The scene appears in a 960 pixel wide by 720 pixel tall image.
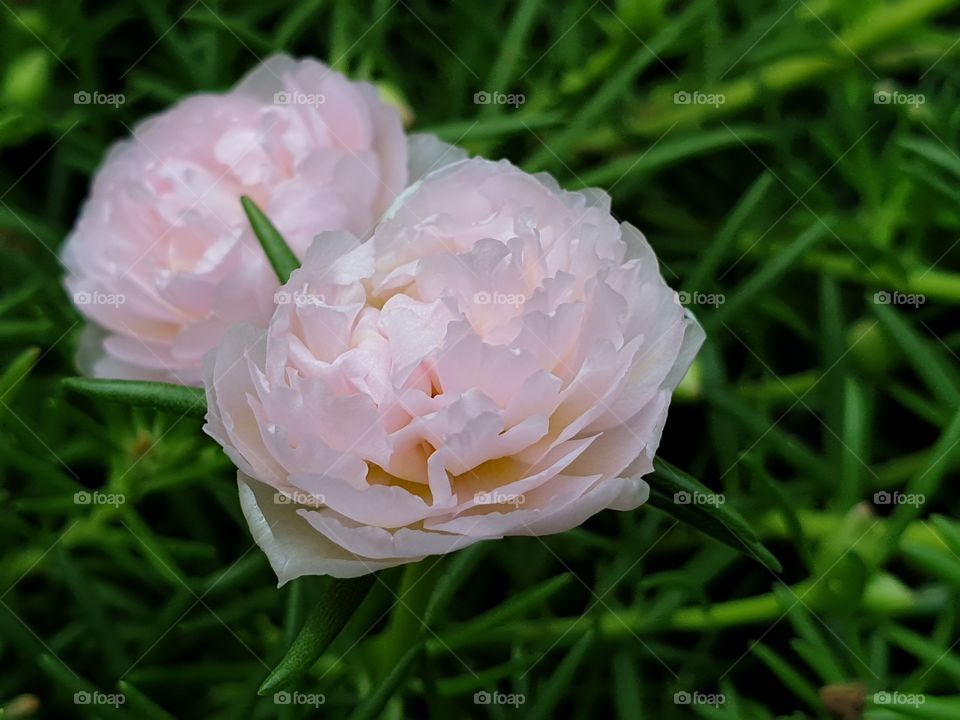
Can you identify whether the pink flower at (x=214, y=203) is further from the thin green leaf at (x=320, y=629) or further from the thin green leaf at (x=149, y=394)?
the thin green leaf at (x=320, y=629)

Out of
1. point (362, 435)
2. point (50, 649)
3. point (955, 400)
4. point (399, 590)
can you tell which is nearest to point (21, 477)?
point (50, 649)

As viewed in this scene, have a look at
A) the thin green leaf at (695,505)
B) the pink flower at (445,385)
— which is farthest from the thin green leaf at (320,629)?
the thin green leaf at (695,505)

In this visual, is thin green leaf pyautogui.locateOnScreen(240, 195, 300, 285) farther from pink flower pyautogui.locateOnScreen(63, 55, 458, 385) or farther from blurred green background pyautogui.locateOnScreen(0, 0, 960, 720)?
blurred green background pyautogui.locateOnScreen(0, 0, 960, 720)

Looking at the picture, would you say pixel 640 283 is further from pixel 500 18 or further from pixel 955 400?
pixel 500 18

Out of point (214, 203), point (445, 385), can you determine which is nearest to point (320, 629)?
point (445, 385)

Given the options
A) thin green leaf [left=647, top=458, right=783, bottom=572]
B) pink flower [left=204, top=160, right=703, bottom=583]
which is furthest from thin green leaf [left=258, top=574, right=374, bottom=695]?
thin green leaf [left=647, top=458, right=783, bottom=572]

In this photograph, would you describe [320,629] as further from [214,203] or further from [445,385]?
[214,203]
